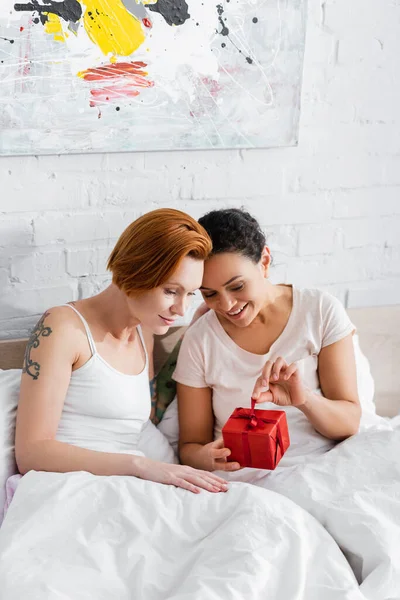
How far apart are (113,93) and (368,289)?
96 cm

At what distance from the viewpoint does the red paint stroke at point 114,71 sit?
5.52 feet

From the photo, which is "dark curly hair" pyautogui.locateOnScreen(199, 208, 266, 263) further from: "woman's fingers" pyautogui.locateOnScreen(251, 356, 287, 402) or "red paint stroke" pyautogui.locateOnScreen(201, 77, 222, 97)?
"red paint stroke" pyautogui.locateOnScreen(201, 77, 222, 97)

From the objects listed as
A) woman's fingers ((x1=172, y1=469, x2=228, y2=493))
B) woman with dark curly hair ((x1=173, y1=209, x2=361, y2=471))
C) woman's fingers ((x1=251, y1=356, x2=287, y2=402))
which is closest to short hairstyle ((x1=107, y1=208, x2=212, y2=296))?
woman with dark curly hair ((x1=173, y1=209, x2=361, y2=471))

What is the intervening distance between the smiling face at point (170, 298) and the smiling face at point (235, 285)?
0.06 metres

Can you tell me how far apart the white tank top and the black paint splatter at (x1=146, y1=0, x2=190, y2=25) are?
0.71 m

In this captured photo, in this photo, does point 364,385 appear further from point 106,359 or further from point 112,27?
point 112,27


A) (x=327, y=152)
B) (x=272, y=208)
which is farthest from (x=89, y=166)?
(x=327, y=152)

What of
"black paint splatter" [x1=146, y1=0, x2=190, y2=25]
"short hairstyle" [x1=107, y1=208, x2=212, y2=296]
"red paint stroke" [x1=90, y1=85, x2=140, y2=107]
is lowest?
"short hairstyle" [x1=107, y1=208, x2=212, y2=296]

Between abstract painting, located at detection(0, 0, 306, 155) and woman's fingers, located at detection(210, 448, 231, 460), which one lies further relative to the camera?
abstract painting, located at detection(0, 0, 306, 155)

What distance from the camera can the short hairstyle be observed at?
1.42 m

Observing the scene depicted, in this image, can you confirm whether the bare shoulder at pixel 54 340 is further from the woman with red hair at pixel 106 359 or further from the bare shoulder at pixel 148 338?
the bare shoulder at pixel 148 338

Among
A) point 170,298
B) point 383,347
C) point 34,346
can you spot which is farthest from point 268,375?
point 383,347

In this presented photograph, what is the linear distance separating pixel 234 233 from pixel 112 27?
55 cm

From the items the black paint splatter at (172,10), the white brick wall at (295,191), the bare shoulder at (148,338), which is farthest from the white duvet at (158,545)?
the black paint splatter at (172,10)
